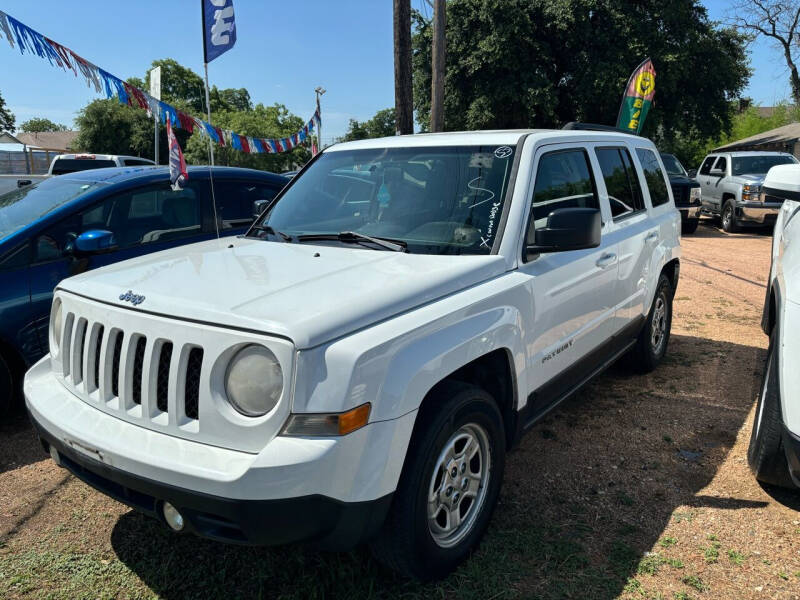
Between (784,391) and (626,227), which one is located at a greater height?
(626,227)

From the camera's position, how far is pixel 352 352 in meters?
2.09

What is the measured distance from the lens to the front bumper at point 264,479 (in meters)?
2.01

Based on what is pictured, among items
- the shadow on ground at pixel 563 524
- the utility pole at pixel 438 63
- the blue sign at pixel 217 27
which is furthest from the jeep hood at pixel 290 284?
the utility pole at pixel 438 63

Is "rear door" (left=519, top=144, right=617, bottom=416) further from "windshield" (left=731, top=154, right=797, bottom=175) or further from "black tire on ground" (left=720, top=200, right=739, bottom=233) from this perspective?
"windshield" (left=731, top=154, right=797, bottom=175)

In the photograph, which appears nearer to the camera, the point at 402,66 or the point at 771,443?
the point at 771,443

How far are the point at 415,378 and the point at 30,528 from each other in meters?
2.22

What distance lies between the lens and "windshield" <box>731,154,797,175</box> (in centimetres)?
1577

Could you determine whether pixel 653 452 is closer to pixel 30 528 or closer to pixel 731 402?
pixel 731 402

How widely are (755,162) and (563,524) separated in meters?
15.8

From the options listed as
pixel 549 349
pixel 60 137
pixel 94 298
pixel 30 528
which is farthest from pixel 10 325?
pixel 60 137

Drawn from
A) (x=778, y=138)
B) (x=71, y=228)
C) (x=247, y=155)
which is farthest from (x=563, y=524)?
(x=778, y=138)

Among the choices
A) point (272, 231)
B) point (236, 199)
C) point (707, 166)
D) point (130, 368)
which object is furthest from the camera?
point (707, 166)

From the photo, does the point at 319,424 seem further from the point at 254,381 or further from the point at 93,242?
the point at 93,242

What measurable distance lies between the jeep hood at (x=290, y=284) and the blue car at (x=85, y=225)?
4.91 feet
